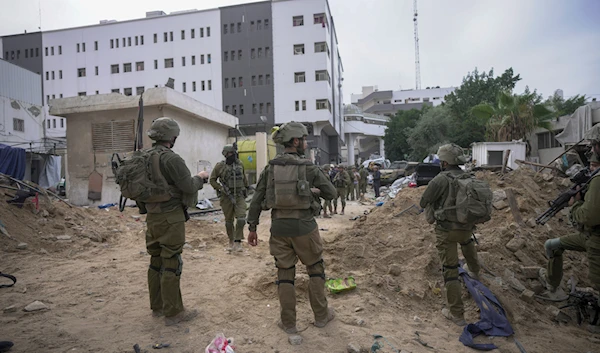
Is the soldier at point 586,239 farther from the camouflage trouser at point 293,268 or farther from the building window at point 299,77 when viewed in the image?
the building window at point 299,77

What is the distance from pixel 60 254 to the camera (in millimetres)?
6195

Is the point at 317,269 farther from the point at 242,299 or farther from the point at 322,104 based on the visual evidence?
the point at 322,104

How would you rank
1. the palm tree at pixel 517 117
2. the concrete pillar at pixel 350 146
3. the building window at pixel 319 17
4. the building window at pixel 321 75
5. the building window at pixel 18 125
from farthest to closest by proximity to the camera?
the concrete pillar at pixel 350 146 < the building window at pixel 319 17 < the building window at pixel 321 75 < the building window at pixel 18 125 < the palm tree at pixel 517 117

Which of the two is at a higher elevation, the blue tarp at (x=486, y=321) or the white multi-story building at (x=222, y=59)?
the white multi-story building at (x=222, y=59)

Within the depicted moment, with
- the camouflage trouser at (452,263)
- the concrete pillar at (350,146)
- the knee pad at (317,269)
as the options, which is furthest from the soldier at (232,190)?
the concrete pillar at (350,146)

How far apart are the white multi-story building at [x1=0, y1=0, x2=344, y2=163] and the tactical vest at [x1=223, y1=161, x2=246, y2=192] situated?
2486cm

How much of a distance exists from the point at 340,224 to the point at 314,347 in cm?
719

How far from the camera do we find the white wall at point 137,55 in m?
39.0

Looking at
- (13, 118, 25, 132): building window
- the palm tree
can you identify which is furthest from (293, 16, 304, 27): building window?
(13, 118, 25, 132): building window

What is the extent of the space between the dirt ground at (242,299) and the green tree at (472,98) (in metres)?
25.2

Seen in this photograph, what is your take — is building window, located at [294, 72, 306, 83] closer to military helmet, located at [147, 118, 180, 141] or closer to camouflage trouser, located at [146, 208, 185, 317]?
military helmet, located at [147, 118, 180, 141]

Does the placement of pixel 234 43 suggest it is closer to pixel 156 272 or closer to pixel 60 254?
pixel 60 254

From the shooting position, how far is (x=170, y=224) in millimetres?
3342

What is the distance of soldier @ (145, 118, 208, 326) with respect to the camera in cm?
332
